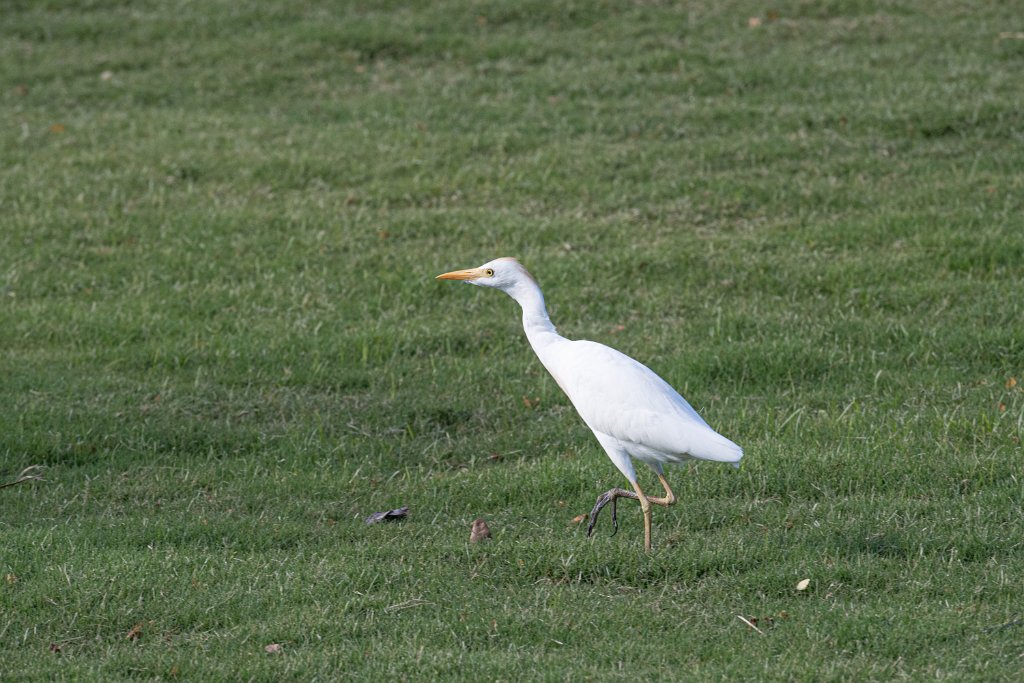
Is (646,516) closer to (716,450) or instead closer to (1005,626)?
(716,450)

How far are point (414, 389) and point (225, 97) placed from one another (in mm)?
7111

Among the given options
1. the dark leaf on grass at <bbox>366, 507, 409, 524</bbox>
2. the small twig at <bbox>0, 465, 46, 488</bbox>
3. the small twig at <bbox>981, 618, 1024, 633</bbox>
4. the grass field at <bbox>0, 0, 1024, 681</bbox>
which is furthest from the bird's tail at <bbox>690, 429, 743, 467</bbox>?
the small twig at <bbox>0, 465, 46, 488</bbox>

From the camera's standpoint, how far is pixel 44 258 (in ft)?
35.1

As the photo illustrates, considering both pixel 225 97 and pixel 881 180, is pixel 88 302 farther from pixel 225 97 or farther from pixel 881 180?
pixel 881 180

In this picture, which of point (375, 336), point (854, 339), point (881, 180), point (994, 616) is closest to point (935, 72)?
point (881, 180)

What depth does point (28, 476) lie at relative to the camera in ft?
23.2

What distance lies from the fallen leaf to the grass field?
2.7 inches

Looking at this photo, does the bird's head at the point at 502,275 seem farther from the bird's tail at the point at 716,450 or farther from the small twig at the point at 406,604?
the small twig at the point at 406,604

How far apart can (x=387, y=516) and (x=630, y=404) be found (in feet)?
4.80

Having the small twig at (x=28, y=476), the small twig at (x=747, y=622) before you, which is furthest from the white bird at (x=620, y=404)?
the small twig at (x=28, y=476)

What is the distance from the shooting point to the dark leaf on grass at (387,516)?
6516 mm

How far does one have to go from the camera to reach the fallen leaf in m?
6.12

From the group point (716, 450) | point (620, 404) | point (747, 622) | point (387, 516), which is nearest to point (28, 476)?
point (387, 516)

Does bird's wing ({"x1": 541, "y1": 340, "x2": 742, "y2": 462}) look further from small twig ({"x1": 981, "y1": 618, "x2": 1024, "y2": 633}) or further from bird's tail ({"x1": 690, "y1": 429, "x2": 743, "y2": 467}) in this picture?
small twig ({"x1": 981, "y1": 618, "x2": 1024, "y2": 633})
